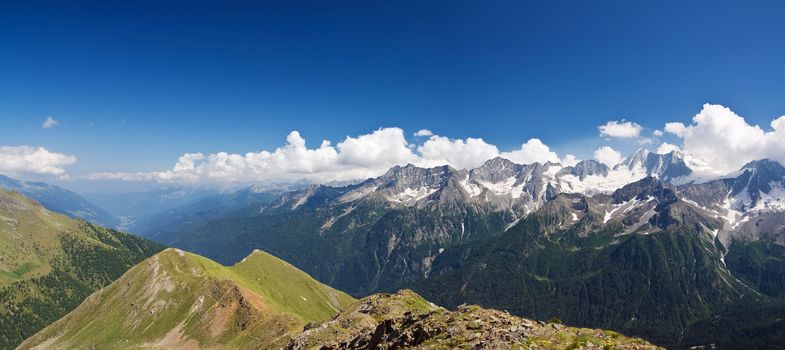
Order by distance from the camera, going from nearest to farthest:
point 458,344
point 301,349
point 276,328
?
point 458,344, point 301,349, point 276,328

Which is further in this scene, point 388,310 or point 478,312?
point 388,310

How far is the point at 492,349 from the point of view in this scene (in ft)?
147

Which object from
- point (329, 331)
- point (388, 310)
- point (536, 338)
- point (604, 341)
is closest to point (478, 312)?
point (536, 338)

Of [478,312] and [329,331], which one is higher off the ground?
[478,312]

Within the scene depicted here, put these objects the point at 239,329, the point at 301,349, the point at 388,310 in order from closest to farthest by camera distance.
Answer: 1. the point at 301,349
2. the point at 388,310
3. the point at 239,329

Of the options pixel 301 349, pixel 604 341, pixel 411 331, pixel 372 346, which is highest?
pixel 604 341

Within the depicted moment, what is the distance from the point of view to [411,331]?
197ft

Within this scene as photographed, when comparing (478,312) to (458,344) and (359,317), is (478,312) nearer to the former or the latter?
(458,344)

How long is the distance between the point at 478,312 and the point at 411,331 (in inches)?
368

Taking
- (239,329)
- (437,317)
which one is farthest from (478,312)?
(239,329)

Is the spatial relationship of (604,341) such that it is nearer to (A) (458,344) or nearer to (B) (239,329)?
(A) (458,344)

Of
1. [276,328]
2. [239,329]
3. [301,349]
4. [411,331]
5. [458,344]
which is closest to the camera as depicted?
[458,344]

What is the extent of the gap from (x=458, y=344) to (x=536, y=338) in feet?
27.9

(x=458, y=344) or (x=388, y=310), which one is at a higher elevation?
(x=458, y=344)
